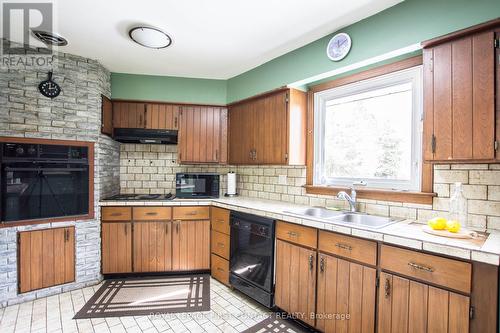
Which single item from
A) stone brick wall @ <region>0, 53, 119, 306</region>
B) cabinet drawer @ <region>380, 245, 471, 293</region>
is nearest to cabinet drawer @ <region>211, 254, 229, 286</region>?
stone brick wall @ <region>0, 53, 119, 306</region>

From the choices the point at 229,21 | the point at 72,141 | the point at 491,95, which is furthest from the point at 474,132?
the point at 72,141

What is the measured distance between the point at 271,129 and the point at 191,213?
54.6 inches

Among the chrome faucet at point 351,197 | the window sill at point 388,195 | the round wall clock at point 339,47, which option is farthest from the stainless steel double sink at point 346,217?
the round wall clock at point 339,47

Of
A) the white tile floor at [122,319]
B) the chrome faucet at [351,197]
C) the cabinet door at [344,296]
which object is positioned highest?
the chrome faucet at [351,197]

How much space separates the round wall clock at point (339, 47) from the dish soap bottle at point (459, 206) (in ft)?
4.37

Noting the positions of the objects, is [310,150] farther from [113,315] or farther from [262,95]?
[113,315]

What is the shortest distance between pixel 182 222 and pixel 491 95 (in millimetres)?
2915

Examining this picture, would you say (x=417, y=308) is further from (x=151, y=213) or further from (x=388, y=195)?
(x=151, y=213)

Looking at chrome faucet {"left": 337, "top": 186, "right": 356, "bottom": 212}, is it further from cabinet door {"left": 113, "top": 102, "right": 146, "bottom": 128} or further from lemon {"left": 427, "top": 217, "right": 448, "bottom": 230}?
cabinet door {"left": 113, "top": 102, "right": 146, "bottom": 128}

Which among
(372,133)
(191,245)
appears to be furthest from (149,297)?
(372,133)

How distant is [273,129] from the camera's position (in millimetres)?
2736

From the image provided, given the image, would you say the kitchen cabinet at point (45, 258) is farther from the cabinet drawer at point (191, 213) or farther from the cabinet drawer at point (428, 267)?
the cabinet drawer at point (428, 267)

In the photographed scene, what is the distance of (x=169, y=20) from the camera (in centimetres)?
206

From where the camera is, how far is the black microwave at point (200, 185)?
10.4 ft
